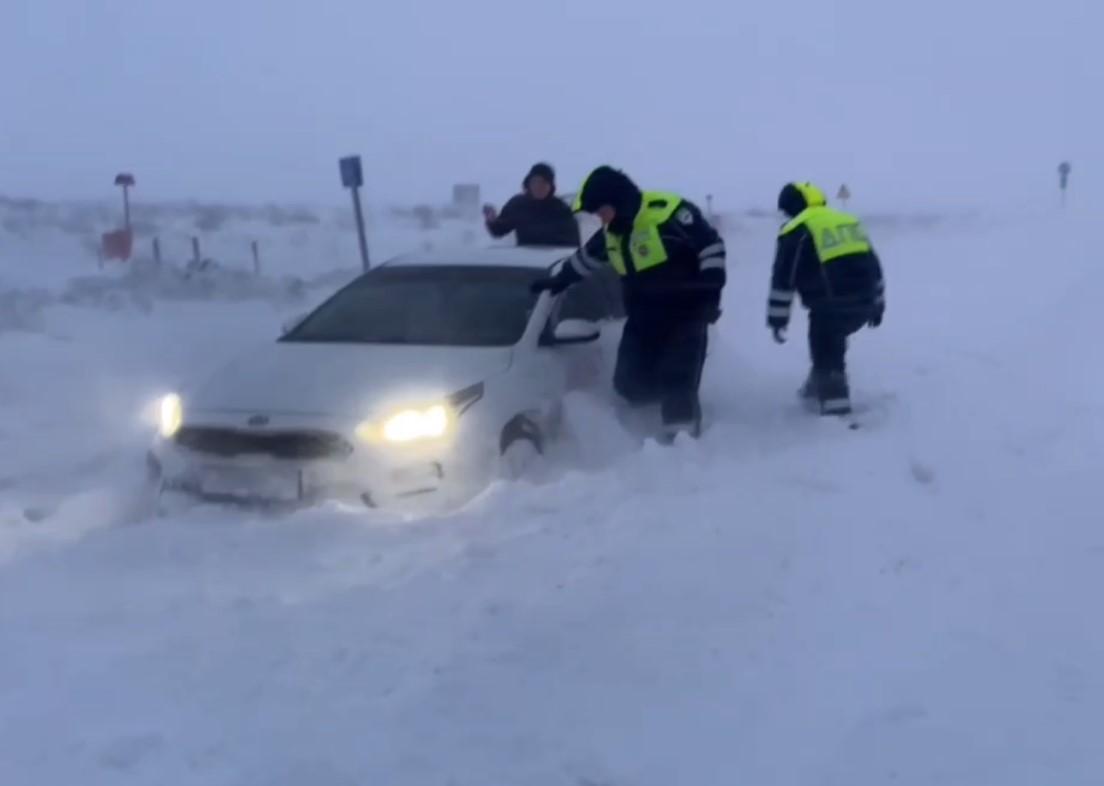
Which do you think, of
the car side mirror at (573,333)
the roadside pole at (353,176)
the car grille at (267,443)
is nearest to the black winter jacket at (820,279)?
the car side mirror at (573,333)

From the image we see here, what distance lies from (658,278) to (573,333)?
855 millimetres

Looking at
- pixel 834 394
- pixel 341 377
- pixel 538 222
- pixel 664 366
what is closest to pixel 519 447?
pixel 341 377

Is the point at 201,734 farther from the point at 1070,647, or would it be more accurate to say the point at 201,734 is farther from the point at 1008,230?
the point at 1008,230

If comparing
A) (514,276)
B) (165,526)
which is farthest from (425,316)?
(165,526)

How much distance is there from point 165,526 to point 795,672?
2.87 meters

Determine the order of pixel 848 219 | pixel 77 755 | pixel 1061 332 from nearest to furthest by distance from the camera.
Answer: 1. pixel 77 755
2. pixel 848 219
3. pixel 1061 332

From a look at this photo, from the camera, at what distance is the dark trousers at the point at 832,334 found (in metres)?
9.04

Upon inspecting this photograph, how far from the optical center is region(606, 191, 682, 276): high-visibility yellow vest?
8.50 meters

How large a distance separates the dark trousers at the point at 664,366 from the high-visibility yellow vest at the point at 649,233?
1.14 ft

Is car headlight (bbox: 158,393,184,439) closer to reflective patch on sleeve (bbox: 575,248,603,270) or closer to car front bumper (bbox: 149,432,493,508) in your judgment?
car front bumper (bbox: 149,432,493,508)

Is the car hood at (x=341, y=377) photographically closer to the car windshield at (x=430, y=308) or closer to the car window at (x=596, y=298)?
the car windshield at (x=430, y=308)

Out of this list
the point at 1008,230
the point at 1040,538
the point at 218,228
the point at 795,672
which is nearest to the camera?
the point at 795,672

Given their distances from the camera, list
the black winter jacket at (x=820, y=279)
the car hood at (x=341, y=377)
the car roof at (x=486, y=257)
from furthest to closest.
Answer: the black winter jacket at (x=820, y=279) → the car roof at (x=486, y=257) → the car hood at (x=341, y=377)

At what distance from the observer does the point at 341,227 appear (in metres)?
38.8
